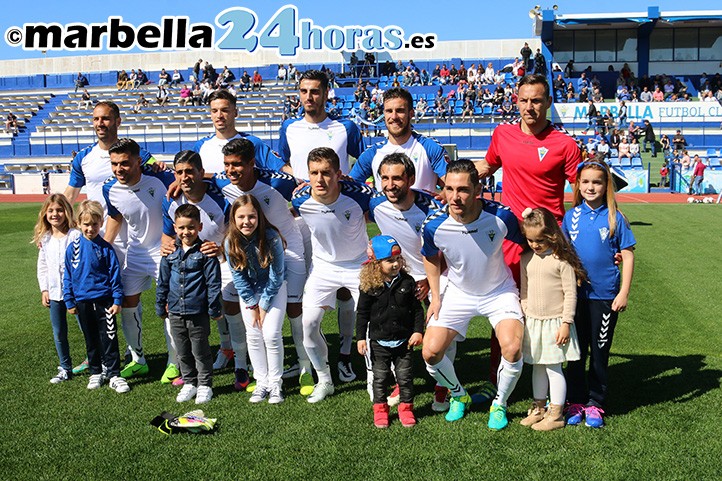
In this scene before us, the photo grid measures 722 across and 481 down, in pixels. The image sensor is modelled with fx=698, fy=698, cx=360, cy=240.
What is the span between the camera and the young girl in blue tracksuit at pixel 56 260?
619cm

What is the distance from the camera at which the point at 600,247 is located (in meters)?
4.95

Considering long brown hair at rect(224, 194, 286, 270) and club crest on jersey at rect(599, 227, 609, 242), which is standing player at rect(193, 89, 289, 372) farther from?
club crest on jersey at rect(599, 227, 609, 242)

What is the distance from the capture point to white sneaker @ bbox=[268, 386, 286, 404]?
5570mm

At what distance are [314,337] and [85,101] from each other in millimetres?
43679

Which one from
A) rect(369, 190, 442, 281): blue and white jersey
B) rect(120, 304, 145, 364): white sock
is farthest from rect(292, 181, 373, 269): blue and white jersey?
rect(120, 304, 145, 364): white sock

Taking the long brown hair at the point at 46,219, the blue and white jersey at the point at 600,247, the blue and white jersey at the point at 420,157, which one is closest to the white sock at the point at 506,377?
the blue and white jersey at the point at 600,247

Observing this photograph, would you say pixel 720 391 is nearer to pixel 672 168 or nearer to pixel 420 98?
pixel 672 168

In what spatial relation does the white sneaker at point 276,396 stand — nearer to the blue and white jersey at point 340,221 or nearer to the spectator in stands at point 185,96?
the blue and white jersey at point 340,221

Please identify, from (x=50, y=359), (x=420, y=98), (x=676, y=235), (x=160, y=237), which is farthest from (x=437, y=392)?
(x=420, y=98)

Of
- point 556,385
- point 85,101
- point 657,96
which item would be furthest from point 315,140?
point 85,101

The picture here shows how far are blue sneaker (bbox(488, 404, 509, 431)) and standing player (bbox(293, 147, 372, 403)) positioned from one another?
4.56 ft

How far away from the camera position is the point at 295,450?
4.62 metres

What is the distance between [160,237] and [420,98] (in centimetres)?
3378

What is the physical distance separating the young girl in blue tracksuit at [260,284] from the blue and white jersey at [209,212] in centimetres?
39
